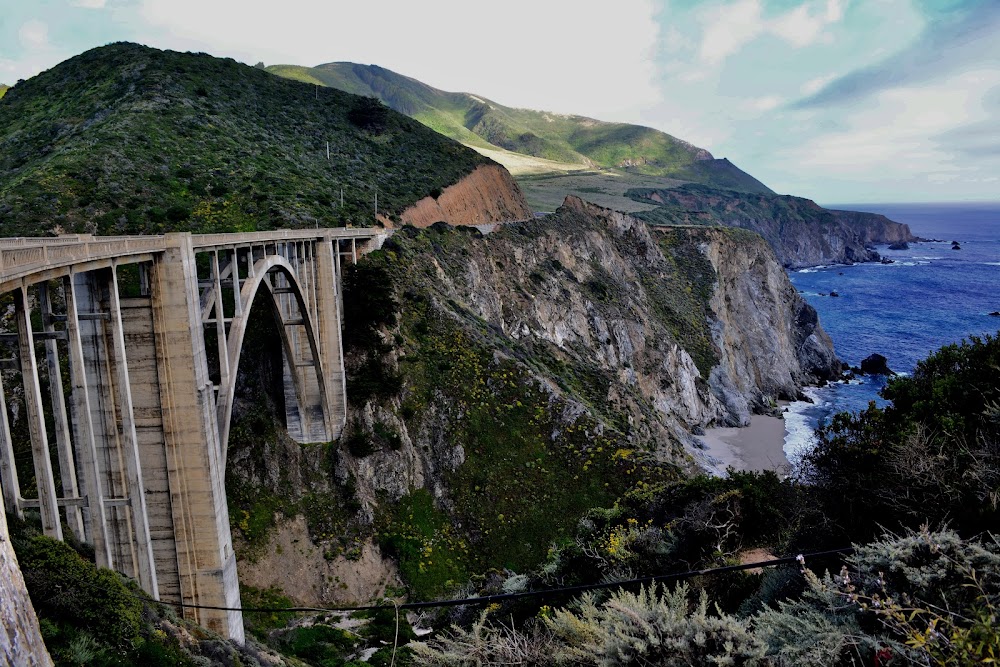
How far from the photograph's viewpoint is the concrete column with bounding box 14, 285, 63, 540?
953 cm

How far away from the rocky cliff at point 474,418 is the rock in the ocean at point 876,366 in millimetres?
24682

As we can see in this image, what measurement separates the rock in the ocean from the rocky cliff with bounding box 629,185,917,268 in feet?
283

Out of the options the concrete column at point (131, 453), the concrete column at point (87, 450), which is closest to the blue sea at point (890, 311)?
the concrete column at point (131, 453)

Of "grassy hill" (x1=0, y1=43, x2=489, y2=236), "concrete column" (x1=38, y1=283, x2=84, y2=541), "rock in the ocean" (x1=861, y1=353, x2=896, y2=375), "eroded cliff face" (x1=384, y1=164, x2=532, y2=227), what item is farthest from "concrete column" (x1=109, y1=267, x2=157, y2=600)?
"rock in the ocean" (x1=861, y1=353, x2=896, y2=375)

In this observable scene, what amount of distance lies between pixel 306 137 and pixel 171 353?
48974mm

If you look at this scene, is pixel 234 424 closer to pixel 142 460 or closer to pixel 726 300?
pixel 142 460

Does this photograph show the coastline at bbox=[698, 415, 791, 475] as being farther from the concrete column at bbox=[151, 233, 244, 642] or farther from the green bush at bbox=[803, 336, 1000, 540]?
the concrete column at bbox=[151, 233, 244, 642]

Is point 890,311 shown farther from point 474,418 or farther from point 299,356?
point 299,356

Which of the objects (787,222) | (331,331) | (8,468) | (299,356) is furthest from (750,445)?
(787,222)

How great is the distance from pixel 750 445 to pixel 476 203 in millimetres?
36038

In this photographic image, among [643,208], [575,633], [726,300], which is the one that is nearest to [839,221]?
[643,208]

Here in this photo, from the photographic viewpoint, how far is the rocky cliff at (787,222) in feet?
514

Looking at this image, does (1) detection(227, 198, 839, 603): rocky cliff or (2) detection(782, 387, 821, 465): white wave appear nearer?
(1) detection(227, 198, 839, 603): rocky cliff

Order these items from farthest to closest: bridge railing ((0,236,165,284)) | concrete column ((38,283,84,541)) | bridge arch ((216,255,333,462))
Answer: bridge arch ((216,255,333,462)) < concrete column ((38,283,84,541)) < bridge railing ((0,236,165,284))
